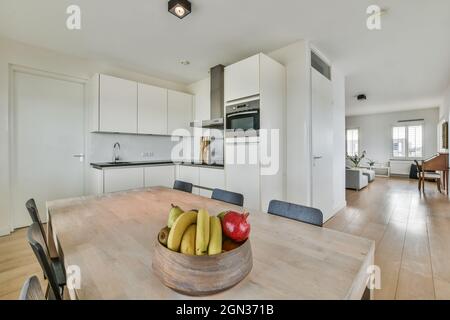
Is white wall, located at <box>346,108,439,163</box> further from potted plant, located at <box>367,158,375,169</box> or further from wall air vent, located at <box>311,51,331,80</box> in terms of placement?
wall air vent, located at <box>311,51,331,80</box>

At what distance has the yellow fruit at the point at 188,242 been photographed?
2.00ft

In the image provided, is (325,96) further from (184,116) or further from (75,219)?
(75,219)

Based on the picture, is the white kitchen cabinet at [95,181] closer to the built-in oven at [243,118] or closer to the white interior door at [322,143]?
the built-in oven at [243,118]

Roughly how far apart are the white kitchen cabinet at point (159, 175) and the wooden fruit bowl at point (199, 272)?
2.97 metres

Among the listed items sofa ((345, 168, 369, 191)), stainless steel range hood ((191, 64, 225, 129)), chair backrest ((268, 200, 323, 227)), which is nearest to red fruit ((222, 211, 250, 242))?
chair backrest ((268, 200, 323, 227))

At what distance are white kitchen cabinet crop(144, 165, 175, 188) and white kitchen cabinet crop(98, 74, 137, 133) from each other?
0.74 meters

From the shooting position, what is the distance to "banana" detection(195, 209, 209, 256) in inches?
23.7

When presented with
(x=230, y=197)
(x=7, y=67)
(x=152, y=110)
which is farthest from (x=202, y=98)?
(x=230, y=197)

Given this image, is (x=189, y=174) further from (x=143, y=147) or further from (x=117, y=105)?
(x=117, y=105)

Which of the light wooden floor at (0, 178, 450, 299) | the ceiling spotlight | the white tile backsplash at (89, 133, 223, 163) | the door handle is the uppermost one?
the ceiling spotlight

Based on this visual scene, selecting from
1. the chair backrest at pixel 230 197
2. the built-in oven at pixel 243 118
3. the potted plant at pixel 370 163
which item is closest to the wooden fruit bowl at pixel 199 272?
the chair backrest at pixel 230 197

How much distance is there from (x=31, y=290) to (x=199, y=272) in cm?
48
